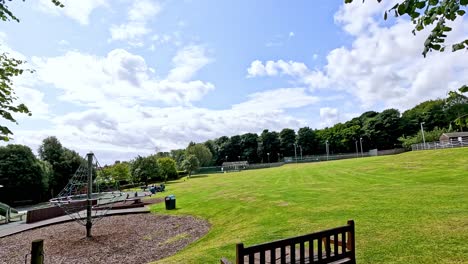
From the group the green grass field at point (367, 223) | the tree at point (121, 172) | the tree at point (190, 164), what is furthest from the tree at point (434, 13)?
the tree at point (190, 164)

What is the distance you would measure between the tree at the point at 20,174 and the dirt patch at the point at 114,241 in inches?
1494

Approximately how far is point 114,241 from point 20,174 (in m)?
47.1

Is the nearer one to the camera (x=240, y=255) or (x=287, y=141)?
(x=240, y=255)

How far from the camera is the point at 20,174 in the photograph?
50.9 m

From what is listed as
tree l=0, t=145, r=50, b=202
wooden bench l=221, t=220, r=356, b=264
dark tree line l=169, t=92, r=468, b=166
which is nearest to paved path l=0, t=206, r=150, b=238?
wooden bench l=221, t=220, r=356, b=264

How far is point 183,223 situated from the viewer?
17625mm

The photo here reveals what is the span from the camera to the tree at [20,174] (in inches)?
1978

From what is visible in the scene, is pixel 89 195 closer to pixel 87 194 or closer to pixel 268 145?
pixel 87 194

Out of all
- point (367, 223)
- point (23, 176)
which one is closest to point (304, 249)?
point (367, 223)

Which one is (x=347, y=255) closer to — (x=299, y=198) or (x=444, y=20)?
(x=444, y=20)

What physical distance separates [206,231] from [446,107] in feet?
43.5

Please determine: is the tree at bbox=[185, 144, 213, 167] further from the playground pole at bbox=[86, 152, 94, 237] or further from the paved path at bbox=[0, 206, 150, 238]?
the playground pole at bbox=[86, 152, 94, 237]

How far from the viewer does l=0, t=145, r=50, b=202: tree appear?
5025 cm

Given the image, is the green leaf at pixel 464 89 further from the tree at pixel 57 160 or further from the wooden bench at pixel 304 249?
the tree at pixel 57 160
